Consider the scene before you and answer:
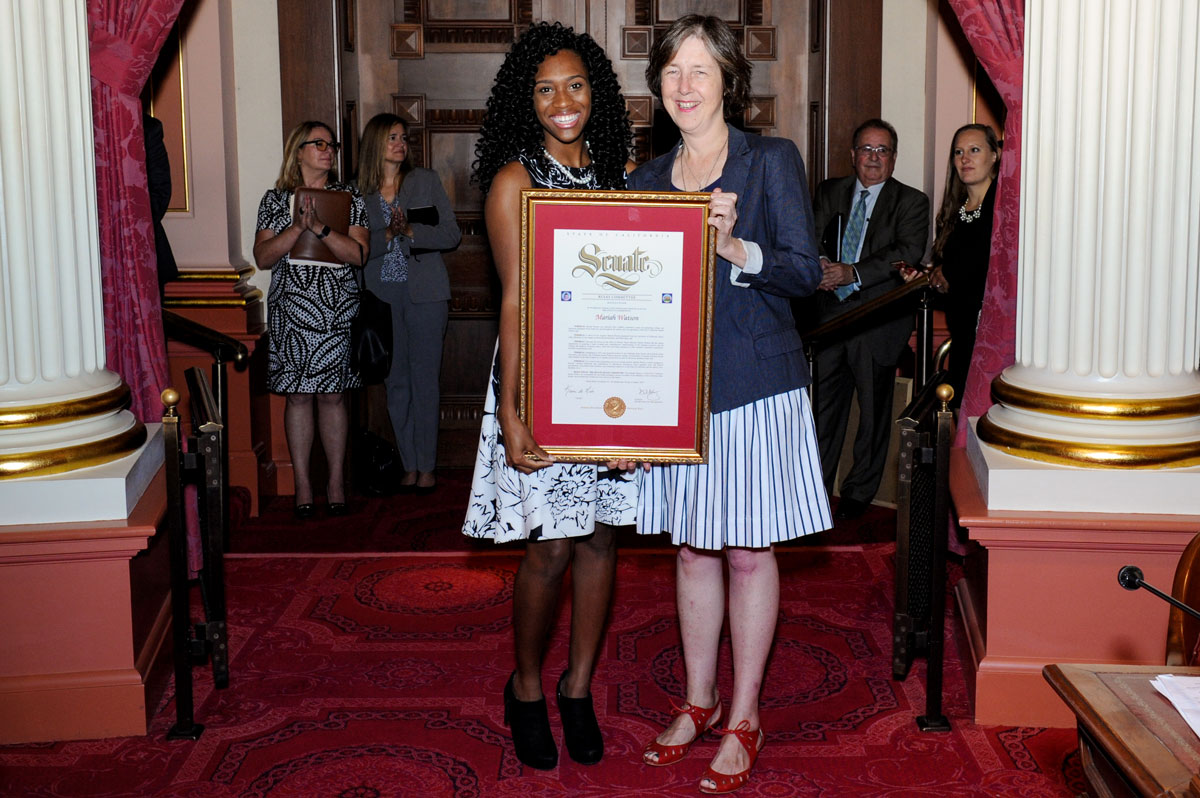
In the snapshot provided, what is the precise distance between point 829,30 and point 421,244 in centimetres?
218

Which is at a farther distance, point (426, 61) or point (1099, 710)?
point (426, 61)

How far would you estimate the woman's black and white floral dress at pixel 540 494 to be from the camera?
2.83 m

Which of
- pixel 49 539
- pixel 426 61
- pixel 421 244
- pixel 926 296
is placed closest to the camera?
pixel 49 539

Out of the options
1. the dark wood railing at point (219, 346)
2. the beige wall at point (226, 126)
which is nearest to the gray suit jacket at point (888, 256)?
the dark wood railing at point (219, 346)

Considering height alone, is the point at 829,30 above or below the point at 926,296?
above

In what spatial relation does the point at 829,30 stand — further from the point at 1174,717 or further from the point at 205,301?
the point at 1174,717

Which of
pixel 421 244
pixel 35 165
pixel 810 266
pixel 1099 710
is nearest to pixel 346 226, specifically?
pixel 421 244

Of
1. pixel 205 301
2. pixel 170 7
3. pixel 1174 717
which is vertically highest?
pixel 170 7

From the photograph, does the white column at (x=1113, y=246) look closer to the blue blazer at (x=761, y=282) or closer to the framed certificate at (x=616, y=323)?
the blue blazer at (x=761, y=282)

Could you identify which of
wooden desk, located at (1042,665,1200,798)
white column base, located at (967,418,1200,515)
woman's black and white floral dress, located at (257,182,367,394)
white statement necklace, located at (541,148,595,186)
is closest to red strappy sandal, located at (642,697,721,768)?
white column base, located at (967,418,1200,515)

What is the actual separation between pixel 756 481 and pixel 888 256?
9.71 feet

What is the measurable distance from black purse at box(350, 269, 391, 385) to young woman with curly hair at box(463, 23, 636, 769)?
2600mm

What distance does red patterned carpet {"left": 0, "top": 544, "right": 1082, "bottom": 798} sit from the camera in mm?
2957

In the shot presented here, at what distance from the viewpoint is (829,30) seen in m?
6.02
